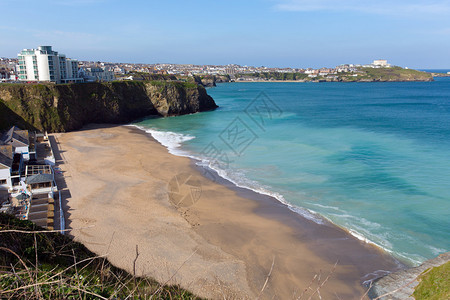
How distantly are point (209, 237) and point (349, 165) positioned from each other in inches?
539

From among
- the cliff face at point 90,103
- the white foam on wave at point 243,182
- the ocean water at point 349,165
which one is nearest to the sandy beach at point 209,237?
the white foam on wave at point 243,182

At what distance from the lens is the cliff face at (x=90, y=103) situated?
31.9m

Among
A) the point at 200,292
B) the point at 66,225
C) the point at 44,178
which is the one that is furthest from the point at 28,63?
the point at 200,292

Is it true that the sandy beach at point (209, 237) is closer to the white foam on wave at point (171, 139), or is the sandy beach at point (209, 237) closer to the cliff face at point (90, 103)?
the white foam on wave at point (171, 139)

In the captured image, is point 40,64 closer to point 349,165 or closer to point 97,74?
point 97,74

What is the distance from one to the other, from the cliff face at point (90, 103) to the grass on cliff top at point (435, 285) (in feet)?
110

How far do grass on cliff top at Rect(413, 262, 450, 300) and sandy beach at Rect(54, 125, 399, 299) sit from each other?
161 centimetres

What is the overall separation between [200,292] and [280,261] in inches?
136

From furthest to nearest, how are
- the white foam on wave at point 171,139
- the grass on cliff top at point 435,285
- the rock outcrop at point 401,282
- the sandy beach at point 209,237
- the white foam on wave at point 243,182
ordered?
the white foam on wave at point 171,139, the white foam on wave at point 243,182, the sandy beach at point 209,237, the rock outcrop at point 401,282, the grass on cliff top at point 435,285

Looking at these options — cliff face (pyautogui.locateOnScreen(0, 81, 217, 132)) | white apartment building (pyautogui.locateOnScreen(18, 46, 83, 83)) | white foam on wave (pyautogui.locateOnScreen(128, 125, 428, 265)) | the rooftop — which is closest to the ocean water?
white foam on wave (pyautogui.locateOnScreen(128, 125, 428, 265))

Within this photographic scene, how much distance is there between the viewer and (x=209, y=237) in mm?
13008

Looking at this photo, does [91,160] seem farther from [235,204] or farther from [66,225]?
[235,204]

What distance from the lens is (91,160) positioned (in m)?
23.2

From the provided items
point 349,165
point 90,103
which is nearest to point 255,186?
point 349,165
